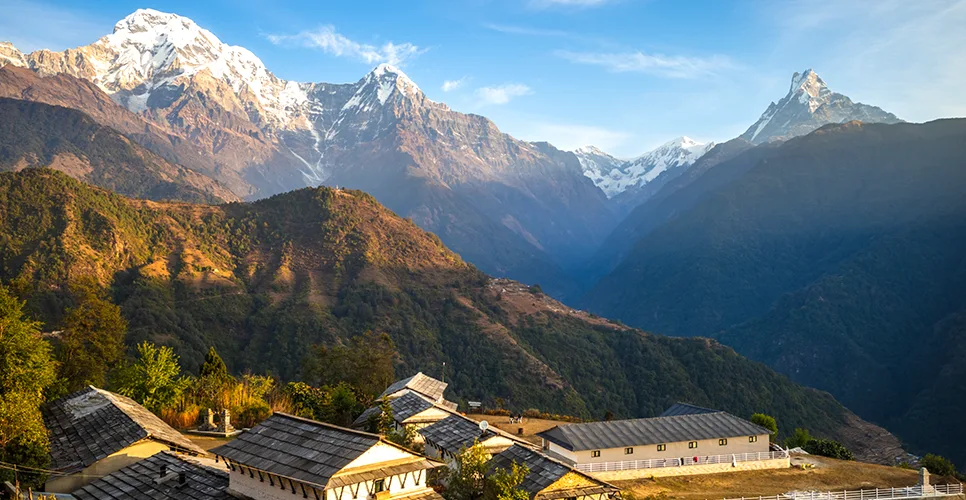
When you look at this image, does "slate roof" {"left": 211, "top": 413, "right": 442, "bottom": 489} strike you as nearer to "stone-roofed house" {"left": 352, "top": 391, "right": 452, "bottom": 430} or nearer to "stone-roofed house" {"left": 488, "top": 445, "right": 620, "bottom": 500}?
"stone-roofed house" {"left": 488, "top": 445, "right": 620, "bottom": 500}

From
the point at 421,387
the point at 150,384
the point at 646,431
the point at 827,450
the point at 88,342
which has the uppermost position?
the point at 88,342

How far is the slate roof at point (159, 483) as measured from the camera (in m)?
26.5

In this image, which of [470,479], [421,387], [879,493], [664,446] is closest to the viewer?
[470,479]

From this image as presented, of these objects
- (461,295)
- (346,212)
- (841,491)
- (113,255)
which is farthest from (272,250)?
(841,491)

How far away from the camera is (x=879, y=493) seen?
43844mm

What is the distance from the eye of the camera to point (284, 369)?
11400cm

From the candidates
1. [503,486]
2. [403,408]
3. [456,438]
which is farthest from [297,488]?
[403,408]

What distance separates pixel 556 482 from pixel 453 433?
1118cm

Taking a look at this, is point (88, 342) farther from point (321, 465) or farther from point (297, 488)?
point (321, 465)

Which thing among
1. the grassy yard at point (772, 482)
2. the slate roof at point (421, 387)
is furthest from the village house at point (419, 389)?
the grassy yard at point (772, 482)

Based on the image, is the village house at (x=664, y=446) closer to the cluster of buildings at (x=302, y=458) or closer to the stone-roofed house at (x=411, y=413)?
the cluster of buildings at (x=302, y=458)

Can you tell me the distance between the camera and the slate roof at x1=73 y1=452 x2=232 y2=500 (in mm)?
26500

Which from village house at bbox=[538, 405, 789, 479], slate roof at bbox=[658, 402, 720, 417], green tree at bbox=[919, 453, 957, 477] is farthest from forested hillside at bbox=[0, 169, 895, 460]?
green tree at bbox=[919, 453, 957, 477]

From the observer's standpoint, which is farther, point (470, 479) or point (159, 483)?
point (470, 479)
